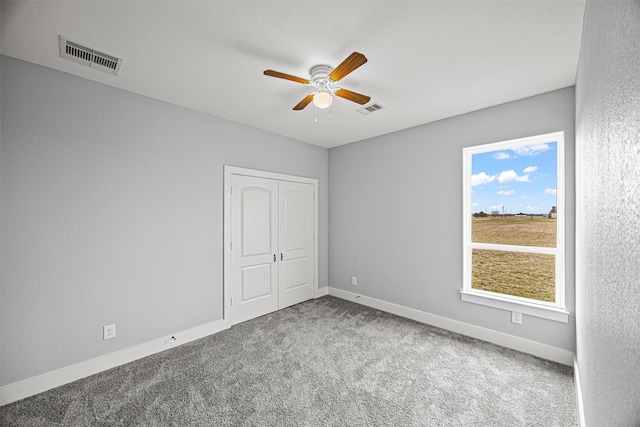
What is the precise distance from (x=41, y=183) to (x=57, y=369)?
5.09 feet

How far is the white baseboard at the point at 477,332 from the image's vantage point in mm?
2561

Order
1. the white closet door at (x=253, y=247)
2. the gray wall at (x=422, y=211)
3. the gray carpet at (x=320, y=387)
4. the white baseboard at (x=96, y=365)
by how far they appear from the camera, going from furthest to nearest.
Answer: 1. the white closet door at (x=253, y=247)
2. the gray wall at (x=422, y=211)
3. the white baseboard at (x=96, y=365)
4. the gray carpet at (x=320, y=387)

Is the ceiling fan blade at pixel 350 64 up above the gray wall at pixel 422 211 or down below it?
above

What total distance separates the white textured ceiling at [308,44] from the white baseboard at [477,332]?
8.22 ft

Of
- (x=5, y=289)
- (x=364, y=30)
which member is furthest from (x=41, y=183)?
(x=364, y=30)

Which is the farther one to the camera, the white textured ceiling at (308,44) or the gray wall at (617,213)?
the white textured ceiling at (308,44)

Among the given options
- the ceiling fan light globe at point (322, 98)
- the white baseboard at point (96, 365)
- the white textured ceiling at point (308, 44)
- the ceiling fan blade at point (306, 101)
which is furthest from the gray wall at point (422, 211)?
the white baseboard at point (96, 365)

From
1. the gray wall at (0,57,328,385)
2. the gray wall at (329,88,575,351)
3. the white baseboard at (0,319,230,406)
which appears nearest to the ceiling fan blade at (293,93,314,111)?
the gray wall at (329,88,575,351)

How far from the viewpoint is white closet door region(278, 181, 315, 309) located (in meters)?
4.10

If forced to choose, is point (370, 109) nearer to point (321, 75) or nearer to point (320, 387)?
point (321, 75)

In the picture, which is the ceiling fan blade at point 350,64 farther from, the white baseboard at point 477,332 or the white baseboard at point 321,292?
the white baseboard at point 321,292

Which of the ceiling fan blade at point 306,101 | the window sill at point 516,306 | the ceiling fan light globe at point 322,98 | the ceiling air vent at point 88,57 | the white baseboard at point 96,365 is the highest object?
the ceiling air vent at point 88,57

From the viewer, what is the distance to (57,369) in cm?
224

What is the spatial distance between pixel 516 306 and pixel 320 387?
7.09 ft
